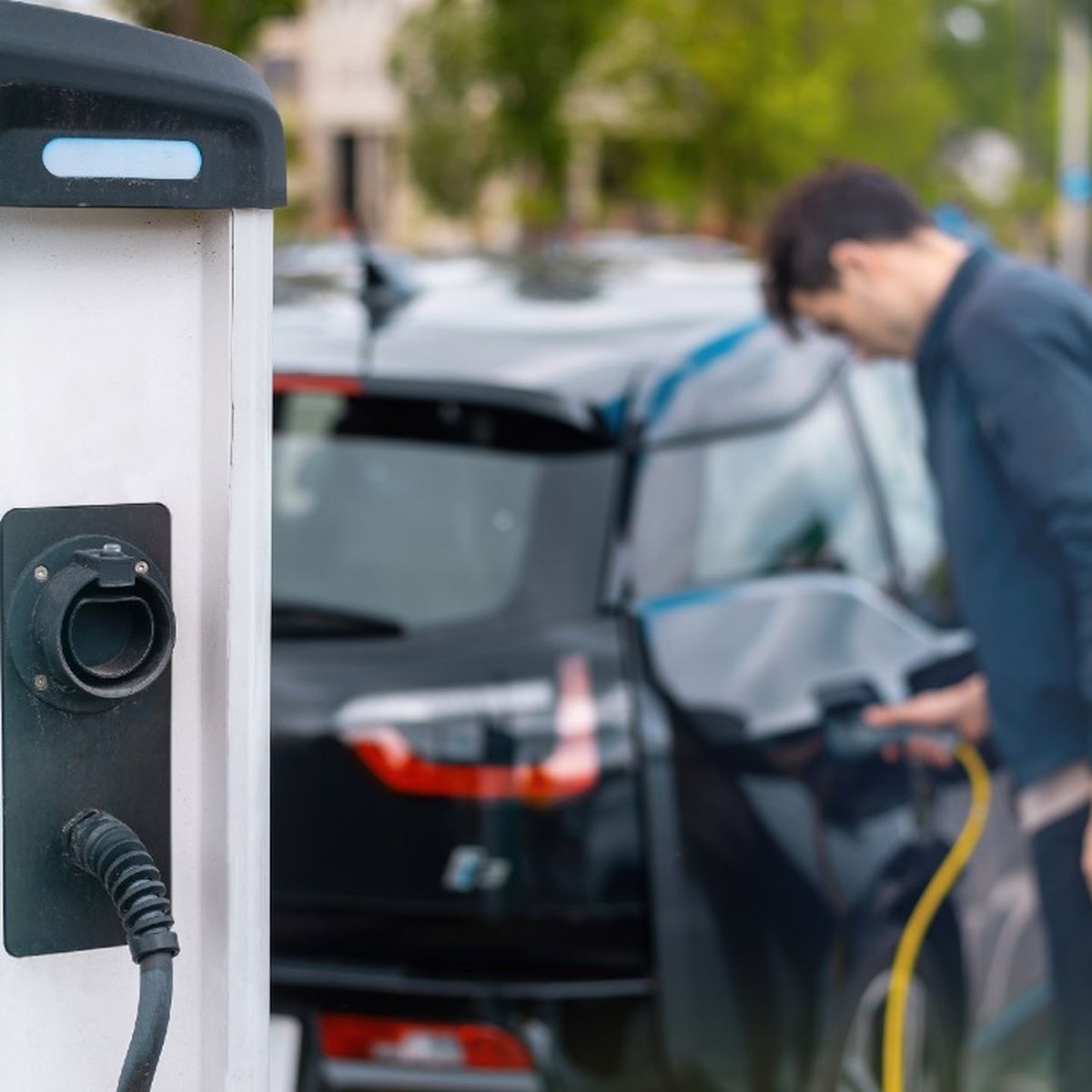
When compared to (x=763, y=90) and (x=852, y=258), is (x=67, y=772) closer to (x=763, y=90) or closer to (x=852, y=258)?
(x=852, y=258)

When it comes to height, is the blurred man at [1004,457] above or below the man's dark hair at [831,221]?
below

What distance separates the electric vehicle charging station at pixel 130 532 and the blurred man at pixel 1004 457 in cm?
167

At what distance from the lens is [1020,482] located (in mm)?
3047

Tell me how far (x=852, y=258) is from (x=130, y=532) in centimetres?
210

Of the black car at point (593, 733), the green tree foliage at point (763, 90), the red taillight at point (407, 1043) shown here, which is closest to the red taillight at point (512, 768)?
the black car at point (593, 733)

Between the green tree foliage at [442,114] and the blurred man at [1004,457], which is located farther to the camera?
the green tree foliage at [442,114]

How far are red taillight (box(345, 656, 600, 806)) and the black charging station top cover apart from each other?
5.22ft

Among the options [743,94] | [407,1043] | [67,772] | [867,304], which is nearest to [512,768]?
[407,1043]

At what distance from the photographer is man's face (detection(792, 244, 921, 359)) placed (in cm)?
341

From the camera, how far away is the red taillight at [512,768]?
300cm

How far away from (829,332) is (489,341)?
555mm

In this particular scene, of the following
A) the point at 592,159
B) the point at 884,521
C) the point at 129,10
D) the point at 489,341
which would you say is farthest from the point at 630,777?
the point at 592,159

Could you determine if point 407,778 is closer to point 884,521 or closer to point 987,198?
point 884,521

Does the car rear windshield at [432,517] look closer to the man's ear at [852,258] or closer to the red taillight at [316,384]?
the red taillight at [316,384]
